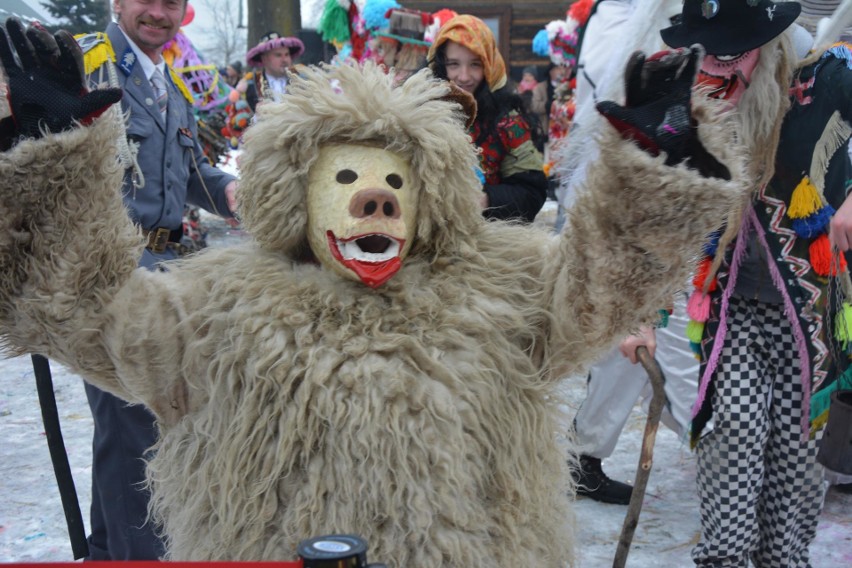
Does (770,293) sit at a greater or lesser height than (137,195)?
lesser

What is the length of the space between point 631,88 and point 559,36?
663cm

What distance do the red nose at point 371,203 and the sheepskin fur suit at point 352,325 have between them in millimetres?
107

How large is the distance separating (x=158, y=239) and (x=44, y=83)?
111 cm

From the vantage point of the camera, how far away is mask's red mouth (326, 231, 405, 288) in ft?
6.17

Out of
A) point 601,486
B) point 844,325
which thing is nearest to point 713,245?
point 844,325

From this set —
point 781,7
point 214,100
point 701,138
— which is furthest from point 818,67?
point 214,100

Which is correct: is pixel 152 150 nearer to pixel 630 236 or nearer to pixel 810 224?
pixel 630 236

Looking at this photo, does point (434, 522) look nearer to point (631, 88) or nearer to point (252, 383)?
point (252, 383)

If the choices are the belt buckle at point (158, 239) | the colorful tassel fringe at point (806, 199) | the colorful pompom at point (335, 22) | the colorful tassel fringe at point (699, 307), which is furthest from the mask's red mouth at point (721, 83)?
the colorful pompom at point (335, 22)

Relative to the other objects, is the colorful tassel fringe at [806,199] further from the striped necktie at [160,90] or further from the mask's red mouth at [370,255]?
the striped necktie at [160,90]

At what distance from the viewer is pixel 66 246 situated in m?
1.77

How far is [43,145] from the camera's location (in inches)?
64.8

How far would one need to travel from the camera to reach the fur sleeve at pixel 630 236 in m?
1.59

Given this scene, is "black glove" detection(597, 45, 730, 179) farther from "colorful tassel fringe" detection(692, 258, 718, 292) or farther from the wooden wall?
the wooden wall
